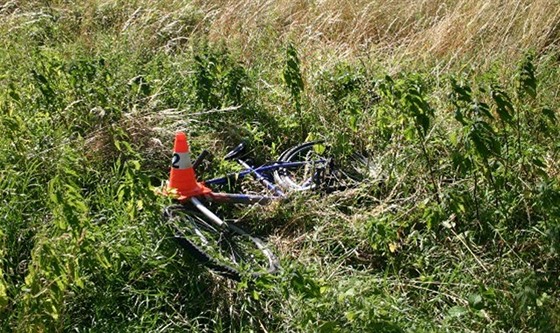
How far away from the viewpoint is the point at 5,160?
15.0ft

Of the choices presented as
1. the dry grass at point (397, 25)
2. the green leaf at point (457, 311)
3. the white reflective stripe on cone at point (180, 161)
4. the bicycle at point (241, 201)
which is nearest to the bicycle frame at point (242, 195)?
the bicycle at point (241, 201)

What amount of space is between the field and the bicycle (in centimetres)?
9

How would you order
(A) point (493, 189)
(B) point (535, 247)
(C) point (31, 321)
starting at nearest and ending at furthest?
(C) point (31, 321) → (B) point (535, 247) → (A) point (493, 189)

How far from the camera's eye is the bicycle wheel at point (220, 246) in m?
3.72

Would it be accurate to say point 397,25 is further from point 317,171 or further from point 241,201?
point 241,201

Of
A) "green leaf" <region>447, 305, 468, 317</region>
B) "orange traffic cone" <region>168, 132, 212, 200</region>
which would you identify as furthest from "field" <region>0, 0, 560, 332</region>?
"orange traffic cone" <region>168, 132, 212, 200</region>

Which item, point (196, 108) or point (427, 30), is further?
point (427, 30)

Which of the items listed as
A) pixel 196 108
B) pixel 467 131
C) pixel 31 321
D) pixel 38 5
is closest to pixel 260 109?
pixel 196 108

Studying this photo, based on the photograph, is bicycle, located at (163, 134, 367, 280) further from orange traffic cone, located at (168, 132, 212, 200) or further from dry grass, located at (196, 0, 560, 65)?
dry grass, located at (196, 0, 560, 65)

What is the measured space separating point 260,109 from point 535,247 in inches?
94.7

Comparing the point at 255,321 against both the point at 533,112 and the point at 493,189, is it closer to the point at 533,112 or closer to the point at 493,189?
the point at 493,189

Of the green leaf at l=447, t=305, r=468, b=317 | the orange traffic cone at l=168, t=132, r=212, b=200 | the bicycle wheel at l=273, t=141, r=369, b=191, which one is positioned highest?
the green leaf at l=447, t=305, r=468, b=317

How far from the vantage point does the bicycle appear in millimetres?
3814

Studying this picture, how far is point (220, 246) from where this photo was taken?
13.2 ft
